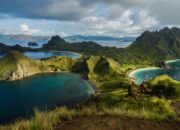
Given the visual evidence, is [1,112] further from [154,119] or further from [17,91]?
[154,119]

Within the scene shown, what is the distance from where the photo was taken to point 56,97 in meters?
170

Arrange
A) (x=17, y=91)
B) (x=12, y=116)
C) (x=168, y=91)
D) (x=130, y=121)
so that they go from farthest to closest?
(x=17, y=91) → (x=12, y=116) → (x=168, y=91) → (x=130, y=121)

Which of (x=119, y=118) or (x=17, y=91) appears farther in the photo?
(x=17, y=91)

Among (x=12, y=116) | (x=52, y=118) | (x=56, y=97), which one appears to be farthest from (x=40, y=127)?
(x=56, y=97)

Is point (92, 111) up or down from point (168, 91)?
up

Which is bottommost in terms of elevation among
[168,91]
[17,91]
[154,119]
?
[17,91]

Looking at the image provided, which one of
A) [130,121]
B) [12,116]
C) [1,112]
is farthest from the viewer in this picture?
[1,112]

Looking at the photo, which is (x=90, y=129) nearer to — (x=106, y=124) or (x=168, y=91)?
(x=106, y=124)

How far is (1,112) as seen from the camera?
138 m

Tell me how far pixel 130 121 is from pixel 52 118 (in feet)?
14.1

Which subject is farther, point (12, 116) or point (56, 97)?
point (56, 97)

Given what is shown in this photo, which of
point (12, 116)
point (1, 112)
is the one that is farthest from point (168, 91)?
point (1, 112)

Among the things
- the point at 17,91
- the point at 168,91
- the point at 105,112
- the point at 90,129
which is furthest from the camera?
the point at 17,91

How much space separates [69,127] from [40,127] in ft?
4.80
